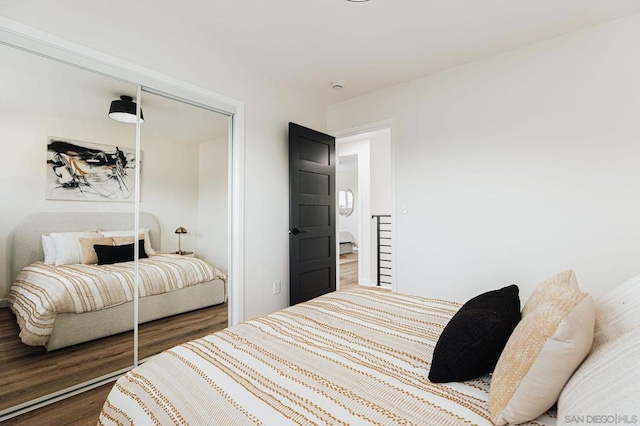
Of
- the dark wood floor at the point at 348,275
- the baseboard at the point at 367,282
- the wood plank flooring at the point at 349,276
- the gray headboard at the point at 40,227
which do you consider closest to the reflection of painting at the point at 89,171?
the gray headboard at the point at 40,227

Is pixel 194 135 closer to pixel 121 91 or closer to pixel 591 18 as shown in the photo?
pixel 121 91

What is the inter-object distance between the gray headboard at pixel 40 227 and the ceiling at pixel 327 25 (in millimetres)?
1144

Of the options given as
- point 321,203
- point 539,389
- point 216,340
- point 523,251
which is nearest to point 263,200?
point 321,203

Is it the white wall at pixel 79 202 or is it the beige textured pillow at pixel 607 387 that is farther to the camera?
the white wall at pixel 79 202

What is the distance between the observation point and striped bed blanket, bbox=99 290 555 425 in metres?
0.88

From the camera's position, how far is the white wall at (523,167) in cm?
232

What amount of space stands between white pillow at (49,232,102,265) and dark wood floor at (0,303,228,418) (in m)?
0.38

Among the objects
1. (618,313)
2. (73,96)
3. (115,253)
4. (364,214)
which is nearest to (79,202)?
(115,253)

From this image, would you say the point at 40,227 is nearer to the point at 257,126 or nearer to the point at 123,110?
the point at 123,110

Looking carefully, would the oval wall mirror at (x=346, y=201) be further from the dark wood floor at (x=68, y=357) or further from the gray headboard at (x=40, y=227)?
the gray headboard at (x=40, y=227)

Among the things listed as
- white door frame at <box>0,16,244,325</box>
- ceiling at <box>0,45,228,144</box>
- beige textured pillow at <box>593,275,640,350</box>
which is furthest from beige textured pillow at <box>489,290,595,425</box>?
ceiling at <box>0,45,228,144</box>

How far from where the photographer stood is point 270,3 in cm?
216

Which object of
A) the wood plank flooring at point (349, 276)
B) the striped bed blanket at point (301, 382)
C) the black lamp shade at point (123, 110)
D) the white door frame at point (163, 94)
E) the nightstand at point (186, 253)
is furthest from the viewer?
the wood plank flooring at point (349, 276)

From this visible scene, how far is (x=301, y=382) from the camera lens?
1034 millimetres
